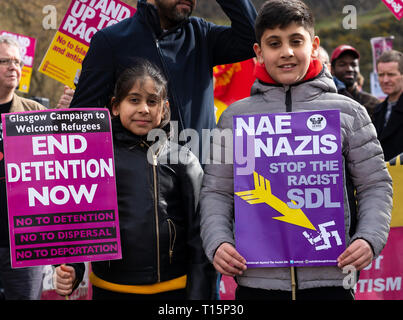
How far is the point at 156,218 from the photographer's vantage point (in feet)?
9.21

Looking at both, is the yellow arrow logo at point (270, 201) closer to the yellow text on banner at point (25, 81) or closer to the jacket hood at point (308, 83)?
the jacket hood at point (308, 83)

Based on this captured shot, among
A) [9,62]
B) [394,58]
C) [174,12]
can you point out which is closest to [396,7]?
[394,58]

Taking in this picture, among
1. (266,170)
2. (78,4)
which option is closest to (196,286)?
(266,170)

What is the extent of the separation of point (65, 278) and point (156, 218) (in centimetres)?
47

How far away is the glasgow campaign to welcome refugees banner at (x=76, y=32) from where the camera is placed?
4297 mm

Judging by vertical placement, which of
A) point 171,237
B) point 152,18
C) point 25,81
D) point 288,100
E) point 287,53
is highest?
point 25,81

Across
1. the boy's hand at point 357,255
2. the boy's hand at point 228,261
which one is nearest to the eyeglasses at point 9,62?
the boy's hand at point 228,261

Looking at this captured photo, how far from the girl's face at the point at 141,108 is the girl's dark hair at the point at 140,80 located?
0.06 ft

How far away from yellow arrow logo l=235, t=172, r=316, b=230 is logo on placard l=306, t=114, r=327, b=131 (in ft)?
0.95

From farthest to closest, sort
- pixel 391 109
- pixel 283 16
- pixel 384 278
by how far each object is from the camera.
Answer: pixel 391 109 < pixel 384 278 < pixel 283 16

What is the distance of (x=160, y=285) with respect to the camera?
283 cm

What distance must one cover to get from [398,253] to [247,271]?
1.92m

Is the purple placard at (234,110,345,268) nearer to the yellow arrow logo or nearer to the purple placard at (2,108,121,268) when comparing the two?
the yellow arrow logo

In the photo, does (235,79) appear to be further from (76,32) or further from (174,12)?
(174,12)
